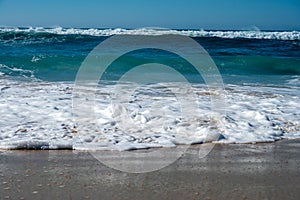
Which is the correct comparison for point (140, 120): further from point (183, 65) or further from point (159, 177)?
point (183, 65)

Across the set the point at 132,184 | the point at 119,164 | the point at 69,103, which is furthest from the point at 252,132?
the point at 69,103

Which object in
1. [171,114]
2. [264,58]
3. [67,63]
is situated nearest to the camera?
[171,114]

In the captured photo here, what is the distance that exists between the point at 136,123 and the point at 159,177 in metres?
1.90

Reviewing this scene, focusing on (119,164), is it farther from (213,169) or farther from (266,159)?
(266,159)

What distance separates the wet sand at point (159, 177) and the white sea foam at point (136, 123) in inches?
15.4

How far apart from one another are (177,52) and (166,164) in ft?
54.8

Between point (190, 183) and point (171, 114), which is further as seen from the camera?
point (171, 114)

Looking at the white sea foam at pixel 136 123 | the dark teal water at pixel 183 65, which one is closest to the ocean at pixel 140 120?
the white sea foam at pixel 136 123

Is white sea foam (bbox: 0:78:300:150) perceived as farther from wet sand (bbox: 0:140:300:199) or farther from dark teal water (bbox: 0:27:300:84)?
dark teal water (bbox: 0:27:300:84)

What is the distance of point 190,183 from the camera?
2980 mm

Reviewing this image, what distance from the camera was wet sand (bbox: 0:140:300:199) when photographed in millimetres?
2766

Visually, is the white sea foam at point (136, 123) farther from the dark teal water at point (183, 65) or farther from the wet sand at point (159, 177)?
the dark teal water at point (183, 65)

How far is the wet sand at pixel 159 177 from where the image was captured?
2766 millimetres

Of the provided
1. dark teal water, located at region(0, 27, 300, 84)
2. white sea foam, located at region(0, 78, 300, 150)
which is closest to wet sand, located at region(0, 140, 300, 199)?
white sea foam, located at region(0, 78, 300, 150)
